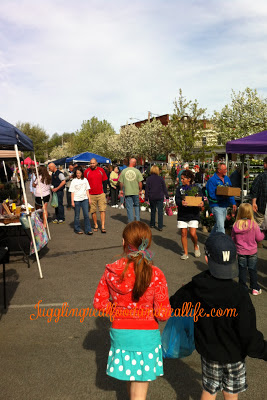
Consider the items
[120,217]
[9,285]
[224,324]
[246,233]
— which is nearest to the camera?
[224,324]

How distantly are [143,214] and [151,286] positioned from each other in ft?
39.2

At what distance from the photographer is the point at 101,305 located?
2.47 m

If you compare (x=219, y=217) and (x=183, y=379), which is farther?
(x=219, y=217)

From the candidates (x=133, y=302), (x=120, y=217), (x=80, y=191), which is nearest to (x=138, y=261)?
(x=133, y=302)

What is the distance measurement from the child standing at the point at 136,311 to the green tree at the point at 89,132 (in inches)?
2907

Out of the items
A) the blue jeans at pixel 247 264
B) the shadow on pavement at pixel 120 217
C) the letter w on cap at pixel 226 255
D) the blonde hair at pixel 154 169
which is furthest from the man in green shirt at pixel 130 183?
the letter w on cap at pixel 226 255

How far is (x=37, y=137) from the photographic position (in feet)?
263

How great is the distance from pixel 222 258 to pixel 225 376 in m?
0.80

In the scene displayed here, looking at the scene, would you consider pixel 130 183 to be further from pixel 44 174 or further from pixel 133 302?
pixel 133 302

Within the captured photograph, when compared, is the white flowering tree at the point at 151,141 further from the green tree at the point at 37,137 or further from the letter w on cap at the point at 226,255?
the letter w on cap at the point at 226,255

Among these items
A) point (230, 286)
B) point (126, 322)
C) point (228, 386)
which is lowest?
point (228, 386)

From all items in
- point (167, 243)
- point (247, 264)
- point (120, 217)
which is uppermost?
point (247, 264)

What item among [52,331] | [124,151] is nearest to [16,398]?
[52,331]

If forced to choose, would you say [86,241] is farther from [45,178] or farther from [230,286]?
[230,286]
